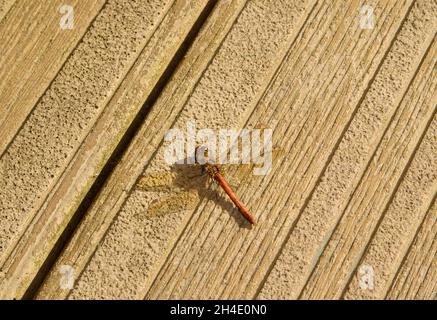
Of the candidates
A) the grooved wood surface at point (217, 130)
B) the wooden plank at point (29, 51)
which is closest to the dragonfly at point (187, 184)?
the grooved wood surface at point (217, 130)

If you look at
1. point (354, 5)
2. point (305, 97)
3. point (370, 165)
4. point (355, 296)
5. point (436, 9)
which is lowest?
point (355, 296)

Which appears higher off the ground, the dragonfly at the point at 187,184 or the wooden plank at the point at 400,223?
the wooden plank at the point at 400,223

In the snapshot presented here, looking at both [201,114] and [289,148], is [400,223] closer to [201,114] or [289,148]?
[289,148]

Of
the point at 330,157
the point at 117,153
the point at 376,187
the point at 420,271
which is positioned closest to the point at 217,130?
the point at 117,153

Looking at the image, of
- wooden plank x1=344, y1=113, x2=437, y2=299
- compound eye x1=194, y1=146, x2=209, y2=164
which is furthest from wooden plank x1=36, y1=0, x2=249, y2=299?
wooden plank x1=344, y1=113, x2=437, y2=299

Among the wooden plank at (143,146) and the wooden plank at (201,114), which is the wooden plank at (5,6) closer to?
the wooden plank at (143,146)

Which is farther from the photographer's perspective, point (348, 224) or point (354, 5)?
point (354, 5)

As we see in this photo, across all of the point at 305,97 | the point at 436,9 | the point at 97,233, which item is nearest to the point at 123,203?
the point at 97,233

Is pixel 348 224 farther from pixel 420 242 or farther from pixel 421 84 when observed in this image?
pixel 421 84
